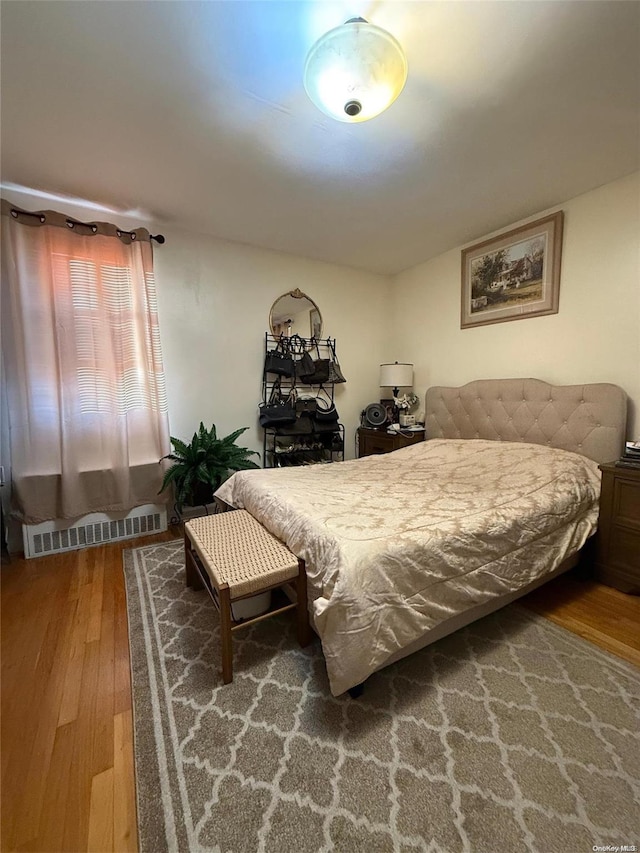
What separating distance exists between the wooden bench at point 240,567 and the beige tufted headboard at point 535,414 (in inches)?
84.3

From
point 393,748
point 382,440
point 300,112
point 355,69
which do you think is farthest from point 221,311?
point 393,748

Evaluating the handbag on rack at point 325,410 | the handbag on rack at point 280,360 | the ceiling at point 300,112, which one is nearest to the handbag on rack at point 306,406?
the handbag on rack at point 325,410

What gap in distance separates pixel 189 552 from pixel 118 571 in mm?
696

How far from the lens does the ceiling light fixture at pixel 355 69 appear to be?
1190 mm

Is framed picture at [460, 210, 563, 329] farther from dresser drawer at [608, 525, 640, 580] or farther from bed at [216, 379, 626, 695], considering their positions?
dresser drawer at [608, 525, 640, 580]

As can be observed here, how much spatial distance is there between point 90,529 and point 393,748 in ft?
8.29

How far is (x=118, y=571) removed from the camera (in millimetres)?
2258

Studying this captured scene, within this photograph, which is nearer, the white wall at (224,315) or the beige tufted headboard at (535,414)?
the beige tufted headboard at (535,414)

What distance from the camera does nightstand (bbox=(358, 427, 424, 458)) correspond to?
11.2 feet

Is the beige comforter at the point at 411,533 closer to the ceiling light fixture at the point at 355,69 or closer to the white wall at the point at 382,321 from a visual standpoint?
the white wall at the point at 382,321

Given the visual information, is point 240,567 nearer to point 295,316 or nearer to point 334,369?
point 334,369

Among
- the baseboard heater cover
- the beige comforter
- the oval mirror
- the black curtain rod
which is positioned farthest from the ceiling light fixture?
the baseboard heater cover

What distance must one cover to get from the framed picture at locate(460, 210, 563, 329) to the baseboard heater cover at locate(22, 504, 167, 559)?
333 centimetres

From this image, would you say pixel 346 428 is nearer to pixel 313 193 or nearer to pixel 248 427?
pixel 248 427
